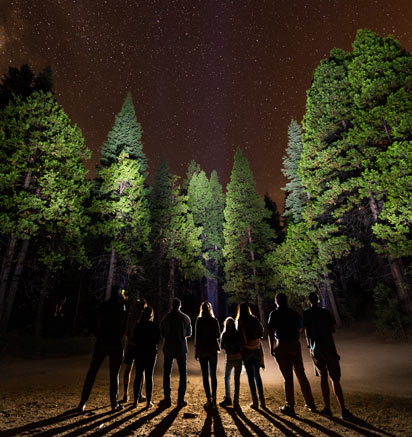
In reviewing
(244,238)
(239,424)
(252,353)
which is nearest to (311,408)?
(252,353)

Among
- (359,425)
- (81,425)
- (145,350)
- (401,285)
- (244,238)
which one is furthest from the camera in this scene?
(244,238)

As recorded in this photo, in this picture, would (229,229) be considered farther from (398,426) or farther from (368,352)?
(398,426)

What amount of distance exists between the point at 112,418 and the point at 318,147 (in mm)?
17111

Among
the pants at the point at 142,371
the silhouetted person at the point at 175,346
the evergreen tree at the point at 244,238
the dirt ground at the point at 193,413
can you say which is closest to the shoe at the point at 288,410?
the dirt ground at the point at 193,413

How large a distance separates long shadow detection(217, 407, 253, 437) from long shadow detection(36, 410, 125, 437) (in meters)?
2.13

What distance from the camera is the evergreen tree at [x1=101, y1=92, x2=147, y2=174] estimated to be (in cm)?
2222

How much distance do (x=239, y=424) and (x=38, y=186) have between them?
14.7 m

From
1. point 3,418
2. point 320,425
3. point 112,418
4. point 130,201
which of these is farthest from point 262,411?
point 130,201

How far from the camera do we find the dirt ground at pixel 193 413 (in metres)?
4.06

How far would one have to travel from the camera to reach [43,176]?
13.5 m

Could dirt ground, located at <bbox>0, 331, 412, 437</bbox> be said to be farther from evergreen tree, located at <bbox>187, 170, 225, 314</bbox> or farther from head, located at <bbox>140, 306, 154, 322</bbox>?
evergreen tree, located at <bbox>187, 170, 225, 314</bbox>

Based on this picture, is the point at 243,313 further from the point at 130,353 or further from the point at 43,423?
the point at 43,423

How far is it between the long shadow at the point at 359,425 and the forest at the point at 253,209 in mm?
4959

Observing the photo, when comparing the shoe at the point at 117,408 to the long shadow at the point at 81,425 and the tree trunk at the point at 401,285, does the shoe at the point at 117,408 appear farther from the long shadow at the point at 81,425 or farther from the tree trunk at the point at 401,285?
the tree trunk at the point at 401,285
